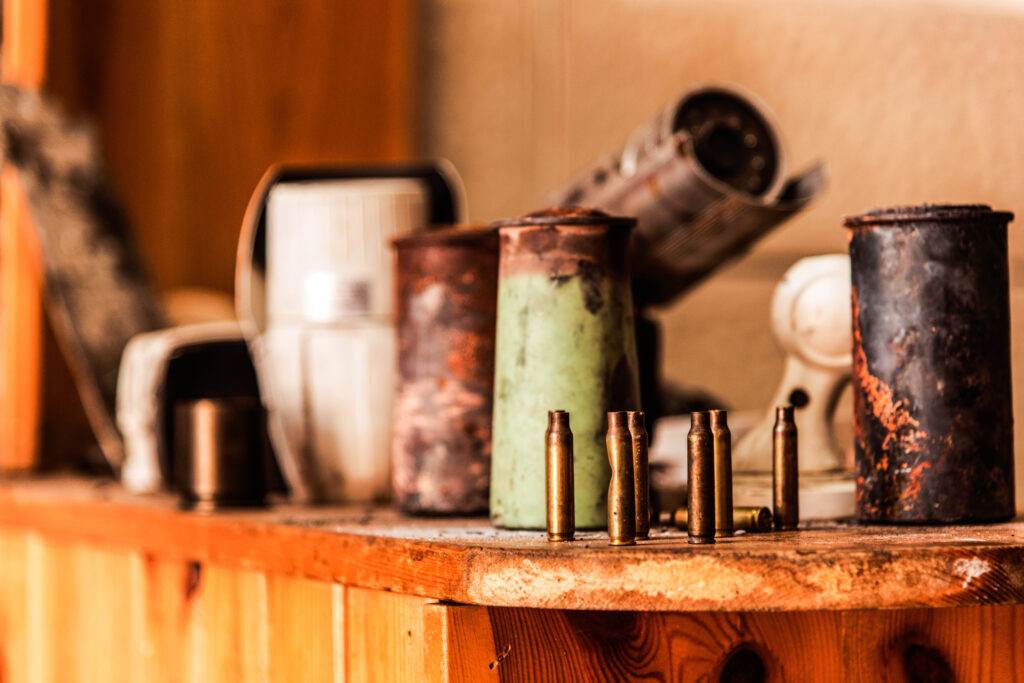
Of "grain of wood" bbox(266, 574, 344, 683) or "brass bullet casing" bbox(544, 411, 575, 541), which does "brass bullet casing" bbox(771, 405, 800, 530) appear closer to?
"brass bullet casing" bbox(544, 411, 575, 541)

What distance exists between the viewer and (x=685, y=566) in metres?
0.94

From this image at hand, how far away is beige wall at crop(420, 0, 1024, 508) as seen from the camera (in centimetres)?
202

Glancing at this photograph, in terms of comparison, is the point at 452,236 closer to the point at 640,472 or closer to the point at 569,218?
the point at 569,218

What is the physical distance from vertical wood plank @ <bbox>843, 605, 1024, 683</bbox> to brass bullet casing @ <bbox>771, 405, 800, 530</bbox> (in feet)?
0.53

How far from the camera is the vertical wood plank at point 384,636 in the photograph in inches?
41.9

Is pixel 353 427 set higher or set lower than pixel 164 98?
lower

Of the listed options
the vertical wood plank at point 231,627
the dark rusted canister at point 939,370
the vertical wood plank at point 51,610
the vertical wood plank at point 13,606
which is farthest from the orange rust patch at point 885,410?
the vertical wood plank at point 13,606

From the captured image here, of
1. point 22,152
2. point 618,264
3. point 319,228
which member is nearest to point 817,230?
point 319,228

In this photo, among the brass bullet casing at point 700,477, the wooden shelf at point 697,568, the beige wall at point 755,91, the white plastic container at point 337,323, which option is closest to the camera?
the wooden shelf at point 697,568

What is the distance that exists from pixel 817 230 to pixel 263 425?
1.18 m

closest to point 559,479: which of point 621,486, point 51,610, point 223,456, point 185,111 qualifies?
point 621,486

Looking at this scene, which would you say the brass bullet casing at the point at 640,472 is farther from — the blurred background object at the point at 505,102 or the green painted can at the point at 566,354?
the blurred background object at the point at 505,102

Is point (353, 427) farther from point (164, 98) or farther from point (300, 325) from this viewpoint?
point (164, 98)

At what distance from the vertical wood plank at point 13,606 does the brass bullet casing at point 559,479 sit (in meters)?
1.13
